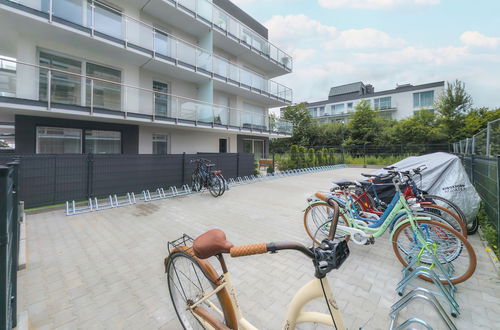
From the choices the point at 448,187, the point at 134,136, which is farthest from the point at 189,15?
the point at 448,187

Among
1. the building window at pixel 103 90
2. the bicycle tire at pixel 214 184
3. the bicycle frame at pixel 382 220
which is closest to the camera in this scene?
the bicycle frame at pixel 382 220

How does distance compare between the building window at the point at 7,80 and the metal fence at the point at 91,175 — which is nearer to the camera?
the metal fence at the point at 91,175

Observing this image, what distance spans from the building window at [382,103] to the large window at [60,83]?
133 ft

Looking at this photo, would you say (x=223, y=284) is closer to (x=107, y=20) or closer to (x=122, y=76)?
(x=107, y=20)

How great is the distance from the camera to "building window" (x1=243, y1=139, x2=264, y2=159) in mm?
16138

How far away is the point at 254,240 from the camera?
3.78 meters

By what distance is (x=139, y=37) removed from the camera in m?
9.15

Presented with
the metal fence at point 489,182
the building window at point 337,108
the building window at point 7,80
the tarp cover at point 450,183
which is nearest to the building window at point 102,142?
the building window at point 7,80

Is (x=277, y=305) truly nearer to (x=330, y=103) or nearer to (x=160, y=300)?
(x=160, y=300)

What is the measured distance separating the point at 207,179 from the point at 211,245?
20.5ft

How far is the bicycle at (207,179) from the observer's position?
23.7ft

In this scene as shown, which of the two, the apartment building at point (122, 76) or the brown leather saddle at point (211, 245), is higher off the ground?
the apartment building at point (122, 76)

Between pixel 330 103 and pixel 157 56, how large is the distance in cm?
3976

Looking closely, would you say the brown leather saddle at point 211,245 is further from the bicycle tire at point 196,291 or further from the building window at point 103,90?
the building window at point 103,90
